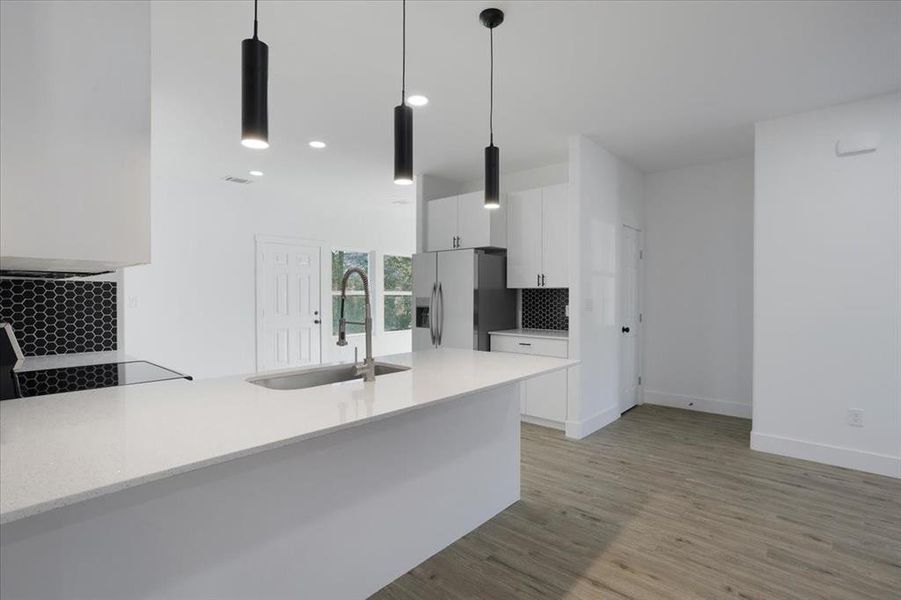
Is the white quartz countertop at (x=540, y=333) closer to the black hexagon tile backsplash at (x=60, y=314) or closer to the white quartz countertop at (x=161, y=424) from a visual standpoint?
the white quartz countertop at (x=161, y=424)

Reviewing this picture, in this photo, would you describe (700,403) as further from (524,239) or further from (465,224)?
(465,224)

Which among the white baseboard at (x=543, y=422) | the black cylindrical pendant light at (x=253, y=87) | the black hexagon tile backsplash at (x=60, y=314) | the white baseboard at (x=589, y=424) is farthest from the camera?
the white baseboard at (x=543, y=422)

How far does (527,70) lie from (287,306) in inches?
185

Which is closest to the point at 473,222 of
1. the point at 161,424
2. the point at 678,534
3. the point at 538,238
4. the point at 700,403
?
the point at 538,238

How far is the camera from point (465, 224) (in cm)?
496

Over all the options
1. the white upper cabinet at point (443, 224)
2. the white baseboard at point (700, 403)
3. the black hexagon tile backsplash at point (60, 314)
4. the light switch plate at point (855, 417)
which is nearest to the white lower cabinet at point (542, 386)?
the white upper cabinet at point (443, 224)

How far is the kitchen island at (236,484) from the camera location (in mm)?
1108

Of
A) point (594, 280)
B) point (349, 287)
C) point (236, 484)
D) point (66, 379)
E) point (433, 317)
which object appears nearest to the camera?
point (236, 484)

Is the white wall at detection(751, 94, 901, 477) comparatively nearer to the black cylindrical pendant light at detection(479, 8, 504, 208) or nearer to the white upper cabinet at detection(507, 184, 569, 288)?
the white upper cabinet at detection(507, 184, 569, 288)

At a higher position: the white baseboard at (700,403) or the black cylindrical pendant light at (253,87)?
the black cylindrical pendant light at (253,87)

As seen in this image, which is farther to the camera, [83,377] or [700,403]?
[700,403]

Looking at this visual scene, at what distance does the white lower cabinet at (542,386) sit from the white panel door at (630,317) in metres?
0.99

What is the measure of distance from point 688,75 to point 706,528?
2.72 m

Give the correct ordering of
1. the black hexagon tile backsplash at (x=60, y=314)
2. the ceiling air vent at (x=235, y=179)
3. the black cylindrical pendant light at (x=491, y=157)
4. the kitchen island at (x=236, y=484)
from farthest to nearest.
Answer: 1. the ceiling air vent at (x=235, y=179)
2. the black hexagon tile backsplash at (x=60, y=314)
3. the black cylindrical pendant light at (x=491, y=157)
4. the kitchen island at (x=236, y=484)
